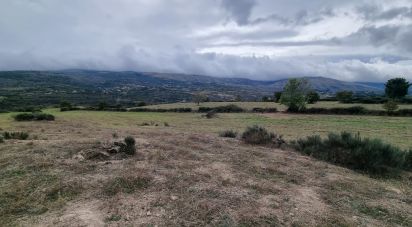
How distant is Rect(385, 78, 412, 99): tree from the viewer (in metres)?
70.6

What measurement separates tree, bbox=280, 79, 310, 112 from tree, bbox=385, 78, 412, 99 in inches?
1221

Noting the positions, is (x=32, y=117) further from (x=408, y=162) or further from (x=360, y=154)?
(x=408, y=162)

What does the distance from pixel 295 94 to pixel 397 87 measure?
3388 centimetres

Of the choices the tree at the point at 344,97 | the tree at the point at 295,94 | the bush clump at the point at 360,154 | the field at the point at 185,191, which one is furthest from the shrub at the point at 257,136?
the tree at the point at 344,97

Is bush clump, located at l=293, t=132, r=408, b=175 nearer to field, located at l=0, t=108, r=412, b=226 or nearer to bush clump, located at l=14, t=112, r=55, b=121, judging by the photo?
field, located at l=0, t=108, r=412, b=226

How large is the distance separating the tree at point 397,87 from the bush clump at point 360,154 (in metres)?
68.6

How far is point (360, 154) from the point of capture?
38.1ft

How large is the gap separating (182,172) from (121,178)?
5.96 ft

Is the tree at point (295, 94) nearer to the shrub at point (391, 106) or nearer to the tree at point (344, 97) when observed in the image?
the shrub at point (391, 106)

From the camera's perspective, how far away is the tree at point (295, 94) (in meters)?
52.4

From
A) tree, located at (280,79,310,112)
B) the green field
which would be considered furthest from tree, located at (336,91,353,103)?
the green field

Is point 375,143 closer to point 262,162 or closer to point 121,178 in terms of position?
point 262,162

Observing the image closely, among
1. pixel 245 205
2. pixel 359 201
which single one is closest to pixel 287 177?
pixel 359 201

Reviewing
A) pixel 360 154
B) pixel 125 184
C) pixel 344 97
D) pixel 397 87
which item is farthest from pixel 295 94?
pixel 125 184
